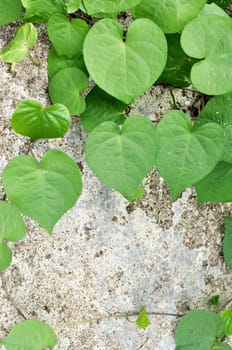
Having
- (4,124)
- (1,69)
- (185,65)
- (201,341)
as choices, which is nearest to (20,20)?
(1,69)

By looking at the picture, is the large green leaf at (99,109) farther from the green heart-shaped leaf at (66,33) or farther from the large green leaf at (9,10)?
the large green leaf at (9,10)

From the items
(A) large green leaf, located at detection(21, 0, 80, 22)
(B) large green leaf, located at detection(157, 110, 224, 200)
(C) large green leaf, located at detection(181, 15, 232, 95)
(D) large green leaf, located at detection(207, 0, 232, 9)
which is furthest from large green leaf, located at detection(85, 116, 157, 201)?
(D) large green leaf, located at detection(207, 0, 232, 9)

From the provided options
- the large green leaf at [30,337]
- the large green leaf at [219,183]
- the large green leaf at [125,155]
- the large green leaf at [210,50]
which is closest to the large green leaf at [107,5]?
the large green leaf at [210,50]

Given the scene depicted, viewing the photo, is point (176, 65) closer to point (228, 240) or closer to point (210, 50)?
point (210, 50)

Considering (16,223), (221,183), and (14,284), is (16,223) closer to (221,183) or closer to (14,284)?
(14,284)

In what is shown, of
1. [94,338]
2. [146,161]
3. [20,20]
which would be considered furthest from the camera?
[94,338]

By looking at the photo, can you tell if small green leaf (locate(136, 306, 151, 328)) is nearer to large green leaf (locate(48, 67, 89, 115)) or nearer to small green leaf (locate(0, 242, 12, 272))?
small green leaf (locate(0, 242, 12, 272))

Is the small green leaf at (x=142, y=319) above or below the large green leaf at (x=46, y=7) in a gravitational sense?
below
